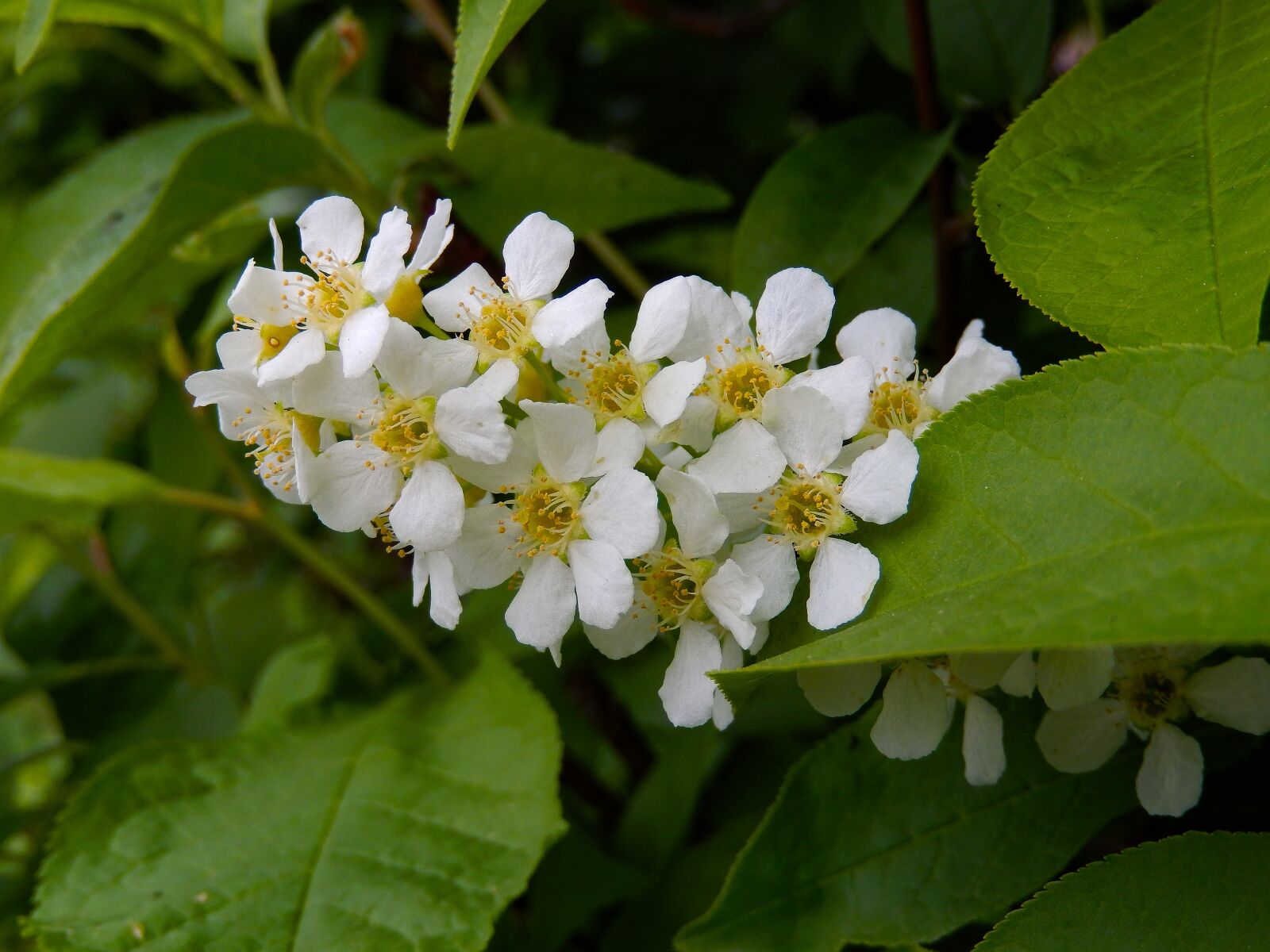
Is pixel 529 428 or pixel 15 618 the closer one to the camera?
pixel 529 428

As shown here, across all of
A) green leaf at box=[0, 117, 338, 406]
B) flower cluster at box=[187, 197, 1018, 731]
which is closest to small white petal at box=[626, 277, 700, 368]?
flower cluster at box=[187, 197, 1018, 731]

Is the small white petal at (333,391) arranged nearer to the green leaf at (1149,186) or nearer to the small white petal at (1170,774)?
the green leaf at (1149,186)

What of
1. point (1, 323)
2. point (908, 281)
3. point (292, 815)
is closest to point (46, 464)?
point (1, 323)

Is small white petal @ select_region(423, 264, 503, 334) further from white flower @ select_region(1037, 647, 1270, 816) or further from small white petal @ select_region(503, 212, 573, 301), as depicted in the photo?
white flower @ select_region(1037, 647, 1270, 816)

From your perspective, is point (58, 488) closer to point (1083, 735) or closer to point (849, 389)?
point (849, 389)

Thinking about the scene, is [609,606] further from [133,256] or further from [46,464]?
[46,464]

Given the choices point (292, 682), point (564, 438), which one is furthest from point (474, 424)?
point (292, 682)

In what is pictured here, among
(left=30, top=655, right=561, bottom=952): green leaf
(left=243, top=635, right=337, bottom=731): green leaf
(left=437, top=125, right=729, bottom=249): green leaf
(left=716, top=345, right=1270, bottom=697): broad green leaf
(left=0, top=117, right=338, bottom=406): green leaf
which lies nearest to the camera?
(left=716, top=345, right=1270, bottom=697): broad green leaf

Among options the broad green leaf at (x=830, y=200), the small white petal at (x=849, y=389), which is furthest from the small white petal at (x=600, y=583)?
the broad green leaf at (x=830, y=200)
